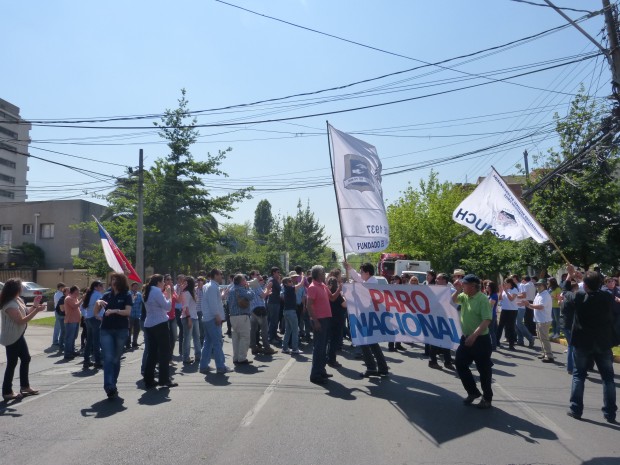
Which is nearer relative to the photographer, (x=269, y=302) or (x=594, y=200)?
(x=269, y=302)

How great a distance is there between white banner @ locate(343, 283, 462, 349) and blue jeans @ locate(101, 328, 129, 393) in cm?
359

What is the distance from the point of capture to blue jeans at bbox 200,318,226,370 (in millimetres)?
9648

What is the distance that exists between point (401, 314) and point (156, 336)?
3.97 meters

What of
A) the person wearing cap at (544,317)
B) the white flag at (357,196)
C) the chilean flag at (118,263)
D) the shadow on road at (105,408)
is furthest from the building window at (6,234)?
the person wearing cap at (544,317)

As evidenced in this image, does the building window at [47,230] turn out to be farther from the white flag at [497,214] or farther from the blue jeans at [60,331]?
the white flag at [497,214]

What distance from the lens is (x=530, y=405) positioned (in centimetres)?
725

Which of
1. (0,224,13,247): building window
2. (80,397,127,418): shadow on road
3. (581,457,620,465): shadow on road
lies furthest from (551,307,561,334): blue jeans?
(0,224,13,247): building window

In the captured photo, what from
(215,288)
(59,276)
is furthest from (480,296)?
(59,276)

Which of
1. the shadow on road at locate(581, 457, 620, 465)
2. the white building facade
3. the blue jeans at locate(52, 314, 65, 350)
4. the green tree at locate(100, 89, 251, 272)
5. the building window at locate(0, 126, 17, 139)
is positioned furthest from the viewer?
the white building facade

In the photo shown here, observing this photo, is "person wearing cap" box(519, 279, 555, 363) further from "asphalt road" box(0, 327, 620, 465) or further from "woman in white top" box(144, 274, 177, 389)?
"woman in white top" box(144, 274, 177, 389)

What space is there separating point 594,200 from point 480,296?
13.8 meters

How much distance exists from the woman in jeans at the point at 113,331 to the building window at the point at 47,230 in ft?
136

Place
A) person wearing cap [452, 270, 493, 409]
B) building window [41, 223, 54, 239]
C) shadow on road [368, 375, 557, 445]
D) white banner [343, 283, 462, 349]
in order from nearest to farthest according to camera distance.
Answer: shadow on road [368, 375, 557, 445] → person wearing cap [452, 270, 493, 409] → white banner [343, 283, 462, 349] → building window [41, 223, 54, 239]

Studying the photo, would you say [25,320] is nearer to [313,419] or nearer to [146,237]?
[313,419]
